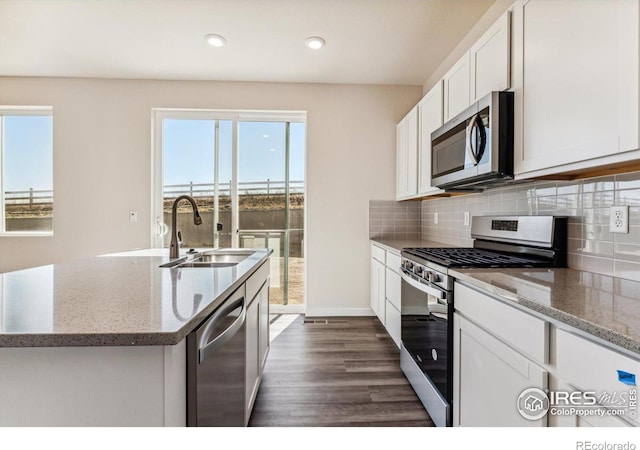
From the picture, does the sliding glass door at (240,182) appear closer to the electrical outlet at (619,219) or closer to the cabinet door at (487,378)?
the cabinet door at (487,378)

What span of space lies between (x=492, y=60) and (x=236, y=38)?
6.66ft

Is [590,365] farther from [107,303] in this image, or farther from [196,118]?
[196,118]

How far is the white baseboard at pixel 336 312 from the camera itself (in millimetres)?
3424

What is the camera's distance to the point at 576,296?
0.94 meters

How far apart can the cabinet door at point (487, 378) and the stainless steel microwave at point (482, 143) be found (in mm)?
761

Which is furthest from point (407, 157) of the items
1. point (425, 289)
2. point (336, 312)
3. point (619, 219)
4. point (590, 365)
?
point (590, 365)

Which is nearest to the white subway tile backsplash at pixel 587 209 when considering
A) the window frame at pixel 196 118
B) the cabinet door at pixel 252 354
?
the cabinet door at pixel 252 354

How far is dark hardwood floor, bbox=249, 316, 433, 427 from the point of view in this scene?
5.53ft

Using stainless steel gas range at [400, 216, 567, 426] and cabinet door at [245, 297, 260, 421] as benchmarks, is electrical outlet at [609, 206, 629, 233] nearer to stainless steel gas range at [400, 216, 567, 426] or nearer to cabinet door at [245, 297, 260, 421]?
stainless steel gas range at [400, 216, 567, 426]

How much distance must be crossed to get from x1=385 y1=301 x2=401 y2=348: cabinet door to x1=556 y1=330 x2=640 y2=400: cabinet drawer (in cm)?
146

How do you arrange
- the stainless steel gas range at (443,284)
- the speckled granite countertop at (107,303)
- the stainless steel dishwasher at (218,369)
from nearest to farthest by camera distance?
1. the speckled granite countertop at (107,303)
2. the stainless steel dishwasher at (218,369)
3. the stainless steel gas range at (443,284)

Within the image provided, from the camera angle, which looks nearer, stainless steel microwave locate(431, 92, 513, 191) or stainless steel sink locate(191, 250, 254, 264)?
stainless steel microwave locate(431, 92, 513, 191)

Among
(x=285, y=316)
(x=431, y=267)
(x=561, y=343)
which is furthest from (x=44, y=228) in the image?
(x=561, y=343)

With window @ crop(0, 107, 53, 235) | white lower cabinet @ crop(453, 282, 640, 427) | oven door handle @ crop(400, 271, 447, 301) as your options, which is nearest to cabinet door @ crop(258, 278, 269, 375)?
oven door handle @ crop(400, 271, 447, 301)
